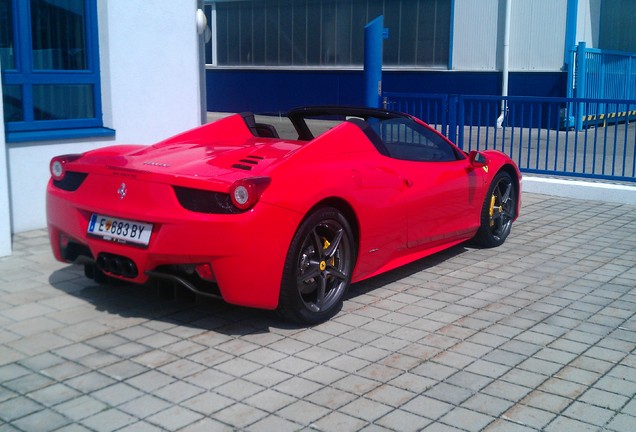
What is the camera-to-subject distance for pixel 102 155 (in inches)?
220

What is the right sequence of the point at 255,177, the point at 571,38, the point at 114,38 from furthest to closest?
the point at 571,38 < the point at 114,38 < the point at 255,177

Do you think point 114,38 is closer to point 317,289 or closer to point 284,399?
point 317,289

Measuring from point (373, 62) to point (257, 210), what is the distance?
7.57m

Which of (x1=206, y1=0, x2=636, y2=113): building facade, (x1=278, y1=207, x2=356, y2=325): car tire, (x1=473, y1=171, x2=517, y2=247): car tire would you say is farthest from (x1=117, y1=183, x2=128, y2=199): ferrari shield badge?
(x1=206, y1=0, x2=636, y2=113): building facade

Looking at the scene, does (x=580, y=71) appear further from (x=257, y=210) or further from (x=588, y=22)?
(x=257, y=210)

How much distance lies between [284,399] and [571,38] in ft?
59.1

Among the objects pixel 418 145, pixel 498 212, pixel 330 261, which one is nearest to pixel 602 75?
pixel 498 212

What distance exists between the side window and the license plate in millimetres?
2161

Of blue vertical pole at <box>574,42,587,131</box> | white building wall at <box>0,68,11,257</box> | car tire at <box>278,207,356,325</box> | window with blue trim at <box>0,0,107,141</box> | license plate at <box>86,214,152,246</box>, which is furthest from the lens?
blue vertical pole at <box>574,42,587,131</box>

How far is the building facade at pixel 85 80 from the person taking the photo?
766 centimetres

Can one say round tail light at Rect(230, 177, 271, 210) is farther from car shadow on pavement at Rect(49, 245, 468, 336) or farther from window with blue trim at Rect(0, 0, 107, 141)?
window with blue trim at Rect(0, 0, 107, 141)

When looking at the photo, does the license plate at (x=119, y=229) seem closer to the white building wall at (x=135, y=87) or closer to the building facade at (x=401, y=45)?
the white building wall at (x=135, y=87)

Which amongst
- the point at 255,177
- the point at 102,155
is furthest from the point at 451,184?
the point at 102,155

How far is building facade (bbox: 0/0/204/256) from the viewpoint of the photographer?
7.66 metres
